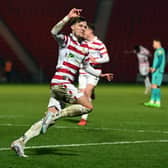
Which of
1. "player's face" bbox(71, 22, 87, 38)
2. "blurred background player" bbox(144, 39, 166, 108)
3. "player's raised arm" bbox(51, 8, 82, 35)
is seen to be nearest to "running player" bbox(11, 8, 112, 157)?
"player's face" bbox(71, 22, 87, 38)

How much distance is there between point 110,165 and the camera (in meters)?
9.73

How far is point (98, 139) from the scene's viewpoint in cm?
1272

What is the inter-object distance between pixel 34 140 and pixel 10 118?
496 centimetres

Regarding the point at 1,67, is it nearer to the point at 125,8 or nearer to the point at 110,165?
the point at 125,8

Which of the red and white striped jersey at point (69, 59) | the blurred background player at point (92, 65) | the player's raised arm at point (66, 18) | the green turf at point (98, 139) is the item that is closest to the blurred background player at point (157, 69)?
the green turf at point (98, 139)

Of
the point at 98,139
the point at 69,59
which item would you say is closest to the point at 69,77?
the point at 69,59

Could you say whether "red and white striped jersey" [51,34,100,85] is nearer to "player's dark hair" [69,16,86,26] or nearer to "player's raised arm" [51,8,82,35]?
"player's dark hair" [69,16,86,26]

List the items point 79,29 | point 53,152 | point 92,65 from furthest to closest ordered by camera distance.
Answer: point 92,65, point 53,152, point 79,29

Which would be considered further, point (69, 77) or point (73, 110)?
point (69, 77)

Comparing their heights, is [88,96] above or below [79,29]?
below

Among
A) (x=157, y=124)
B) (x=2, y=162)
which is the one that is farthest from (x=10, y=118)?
(x=2, y=162)

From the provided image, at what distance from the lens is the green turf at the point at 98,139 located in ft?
32.7

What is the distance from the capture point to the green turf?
9969 mm

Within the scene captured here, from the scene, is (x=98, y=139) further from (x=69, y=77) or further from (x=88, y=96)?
(x=88, y=96)
